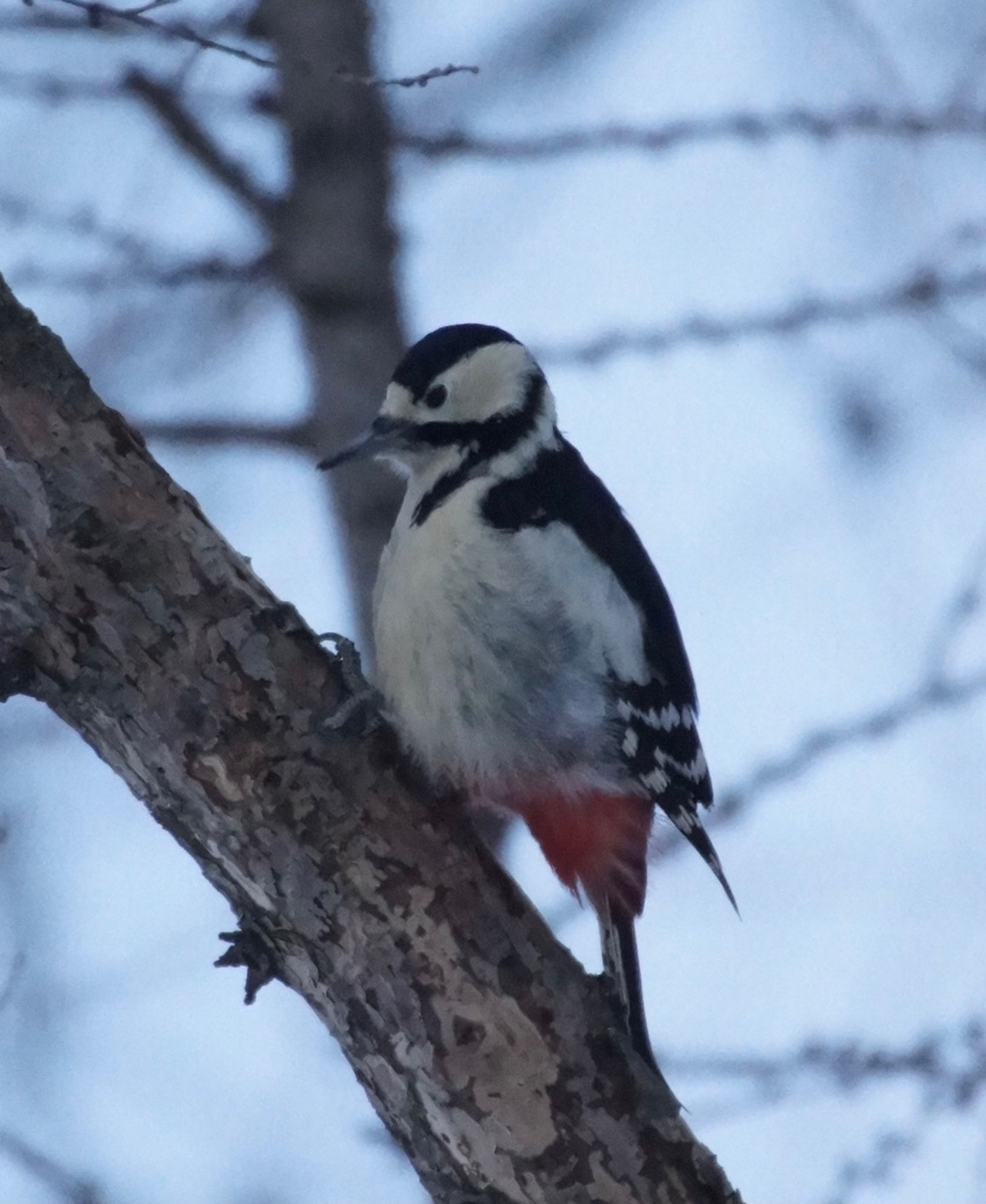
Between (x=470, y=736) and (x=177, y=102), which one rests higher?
(x=177, y=102)

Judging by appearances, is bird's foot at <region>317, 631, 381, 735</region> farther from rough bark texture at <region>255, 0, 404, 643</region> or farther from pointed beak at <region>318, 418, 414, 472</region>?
rough bark texture at <region>255, 0, 404, 643</region>

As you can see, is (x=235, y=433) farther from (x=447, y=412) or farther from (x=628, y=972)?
(x=628, y=972)

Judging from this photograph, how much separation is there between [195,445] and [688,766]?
1215 millimetres

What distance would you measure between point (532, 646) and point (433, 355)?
0.71 metres

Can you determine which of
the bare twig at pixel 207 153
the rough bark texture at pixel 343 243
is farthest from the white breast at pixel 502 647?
the bare twig at pixel 207 153

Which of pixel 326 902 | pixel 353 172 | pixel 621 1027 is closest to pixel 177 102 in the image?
pixel 353 172

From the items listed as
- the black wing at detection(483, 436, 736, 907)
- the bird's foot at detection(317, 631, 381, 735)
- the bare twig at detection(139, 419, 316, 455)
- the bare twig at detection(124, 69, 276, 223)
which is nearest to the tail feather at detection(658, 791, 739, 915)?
the black wing at detection(483, 436, 736, 907)

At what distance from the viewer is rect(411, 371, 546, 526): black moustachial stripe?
3397 mm

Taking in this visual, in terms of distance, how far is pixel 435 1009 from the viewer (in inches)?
93.8

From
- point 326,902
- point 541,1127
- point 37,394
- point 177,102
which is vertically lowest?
point 541,1127

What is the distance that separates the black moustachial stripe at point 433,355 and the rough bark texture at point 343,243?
266 mm

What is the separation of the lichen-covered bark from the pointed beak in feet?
2.67

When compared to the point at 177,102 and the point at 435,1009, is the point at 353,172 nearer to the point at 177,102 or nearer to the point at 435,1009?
the point at 177,102

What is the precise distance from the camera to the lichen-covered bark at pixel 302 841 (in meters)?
2.37
